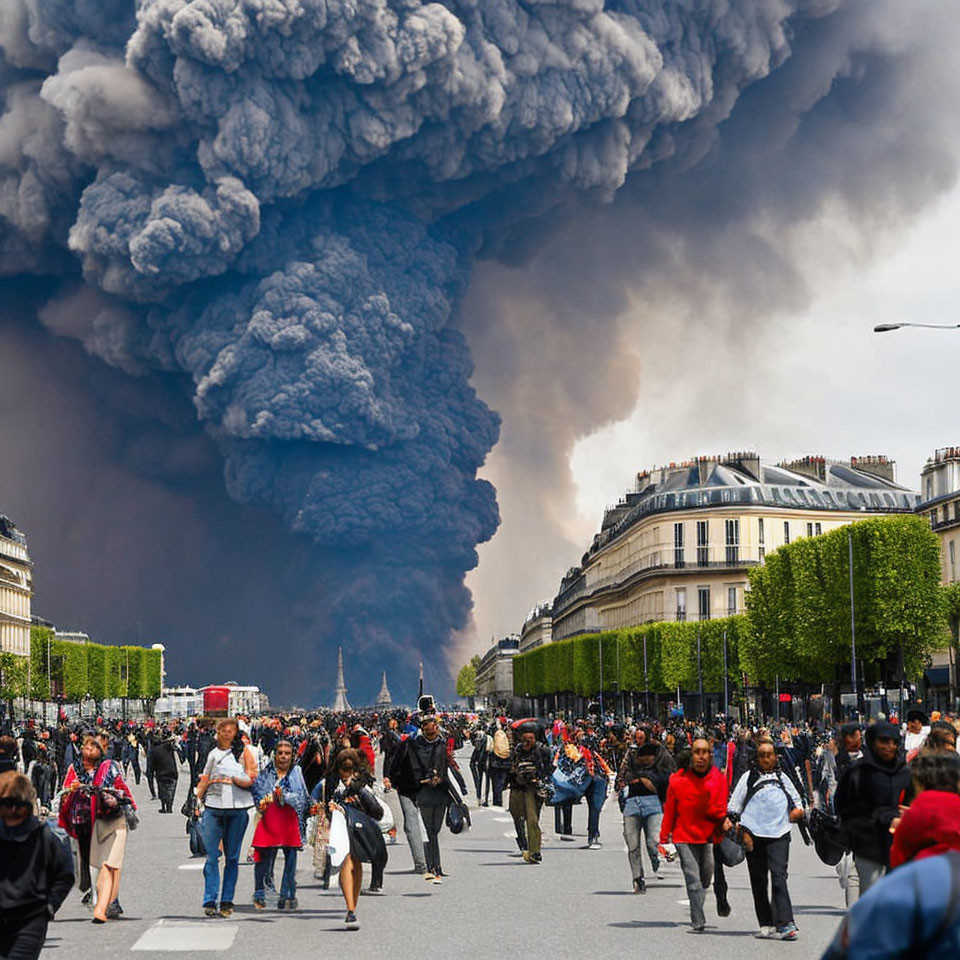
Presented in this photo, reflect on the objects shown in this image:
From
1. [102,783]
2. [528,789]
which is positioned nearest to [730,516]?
[528,789]

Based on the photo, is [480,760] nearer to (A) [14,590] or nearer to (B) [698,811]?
(B) [698,811]

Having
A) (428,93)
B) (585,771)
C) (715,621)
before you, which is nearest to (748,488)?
(715,621)

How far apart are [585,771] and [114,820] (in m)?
11.8

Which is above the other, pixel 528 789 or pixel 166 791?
pixel 528 789

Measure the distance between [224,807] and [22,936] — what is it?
8.39 m

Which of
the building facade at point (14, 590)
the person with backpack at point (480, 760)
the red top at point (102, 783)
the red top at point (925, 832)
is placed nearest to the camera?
the red top at point (925, 832)

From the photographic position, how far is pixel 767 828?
16.0m

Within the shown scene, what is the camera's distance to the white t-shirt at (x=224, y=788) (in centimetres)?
1777

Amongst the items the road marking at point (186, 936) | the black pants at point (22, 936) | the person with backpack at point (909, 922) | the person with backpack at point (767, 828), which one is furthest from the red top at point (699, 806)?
the person with backpack at point (909, 922)

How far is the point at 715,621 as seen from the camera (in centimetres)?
10562

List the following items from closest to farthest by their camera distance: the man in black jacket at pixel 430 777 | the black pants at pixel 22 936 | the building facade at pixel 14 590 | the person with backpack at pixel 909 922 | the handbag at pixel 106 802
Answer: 1. the person with backpack at pixel 909 922
2. the black pants at pixel 22 936
3. the handbag at pixel 106 802
4. the man in black jacket at pixel 430 777
5. the building facade at pixel 14 590

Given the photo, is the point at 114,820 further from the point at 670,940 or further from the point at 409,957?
the point at 670,940

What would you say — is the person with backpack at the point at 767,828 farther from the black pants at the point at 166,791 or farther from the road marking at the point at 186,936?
the black pants at the point at 166,791

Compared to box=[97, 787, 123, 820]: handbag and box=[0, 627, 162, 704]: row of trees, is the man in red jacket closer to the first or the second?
box=[97, 787, 123, 820]: handbag
